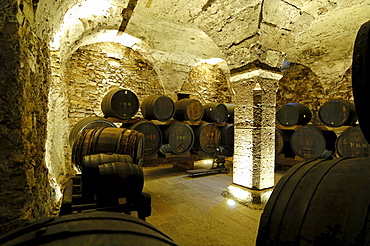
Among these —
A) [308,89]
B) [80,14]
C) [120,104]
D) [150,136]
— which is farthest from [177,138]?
[308,89]

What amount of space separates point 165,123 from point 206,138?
1.30 metres

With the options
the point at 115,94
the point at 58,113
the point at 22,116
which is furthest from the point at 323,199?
the point at 58,113

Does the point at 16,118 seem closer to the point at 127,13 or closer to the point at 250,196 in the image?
the point at 250,196

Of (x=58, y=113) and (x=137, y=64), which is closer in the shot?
(x=58, y=113)

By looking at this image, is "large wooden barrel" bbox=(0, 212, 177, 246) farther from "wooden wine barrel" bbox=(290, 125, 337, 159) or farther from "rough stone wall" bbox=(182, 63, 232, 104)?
"rough stone wall" bbox=(182, 63, 232, 104)

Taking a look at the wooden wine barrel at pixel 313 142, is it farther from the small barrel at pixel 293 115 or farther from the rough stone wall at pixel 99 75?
the rough stone wall at pixel 99 75

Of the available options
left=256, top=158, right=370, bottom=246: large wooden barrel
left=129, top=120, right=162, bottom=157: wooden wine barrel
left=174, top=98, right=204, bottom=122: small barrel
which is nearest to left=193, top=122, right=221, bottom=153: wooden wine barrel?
left=174, top=98, right=204, bottom=122: small barrel

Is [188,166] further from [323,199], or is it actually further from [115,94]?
[323,199]

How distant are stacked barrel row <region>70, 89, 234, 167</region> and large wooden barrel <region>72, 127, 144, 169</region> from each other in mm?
743

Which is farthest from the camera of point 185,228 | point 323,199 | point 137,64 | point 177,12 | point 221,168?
point 137,64

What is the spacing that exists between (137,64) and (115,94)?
7.50ft

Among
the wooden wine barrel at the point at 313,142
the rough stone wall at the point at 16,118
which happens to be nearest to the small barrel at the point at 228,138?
the wooden wine barrel at the point at 313,142

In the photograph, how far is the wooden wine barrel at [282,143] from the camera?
18.9 ft

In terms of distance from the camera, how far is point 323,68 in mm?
6859
